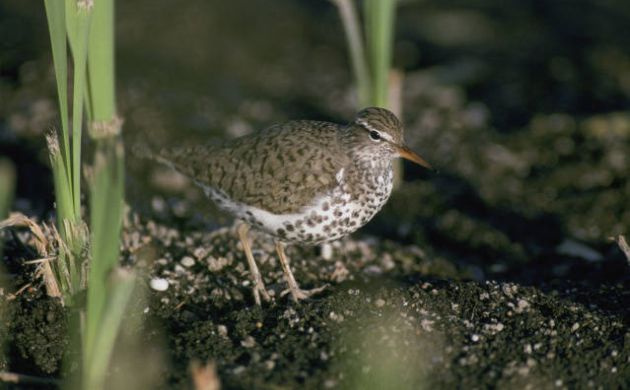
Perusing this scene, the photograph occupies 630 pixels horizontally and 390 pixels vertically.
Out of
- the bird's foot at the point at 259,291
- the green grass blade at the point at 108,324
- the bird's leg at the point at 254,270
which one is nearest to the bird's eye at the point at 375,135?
the bird's leg at the point at 254,270

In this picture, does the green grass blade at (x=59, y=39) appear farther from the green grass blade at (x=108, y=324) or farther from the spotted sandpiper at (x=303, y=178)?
the spotted sandpiper at (x=303, y=178)

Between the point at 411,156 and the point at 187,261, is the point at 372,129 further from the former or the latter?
the point at 187,261

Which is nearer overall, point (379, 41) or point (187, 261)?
point (187, 261)

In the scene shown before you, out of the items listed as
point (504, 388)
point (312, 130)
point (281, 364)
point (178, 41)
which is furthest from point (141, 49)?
point (504, 388)

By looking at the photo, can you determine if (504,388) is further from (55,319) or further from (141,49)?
(141,49)

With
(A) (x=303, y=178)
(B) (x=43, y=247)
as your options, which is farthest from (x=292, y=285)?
(B) (x=43, y=247)
